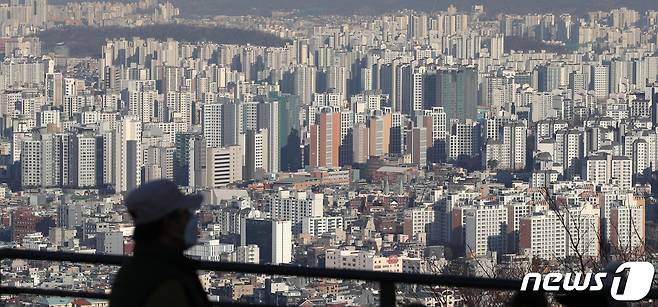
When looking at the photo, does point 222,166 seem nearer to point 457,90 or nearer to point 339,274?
point 457,90

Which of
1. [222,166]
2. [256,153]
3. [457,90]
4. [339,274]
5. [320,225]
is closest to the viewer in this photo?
[339,274]

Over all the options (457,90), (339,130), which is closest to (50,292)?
(339,130)

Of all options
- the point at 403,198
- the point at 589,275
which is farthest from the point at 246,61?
the point at 589,275

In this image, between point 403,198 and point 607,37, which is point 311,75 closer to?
point 607,37

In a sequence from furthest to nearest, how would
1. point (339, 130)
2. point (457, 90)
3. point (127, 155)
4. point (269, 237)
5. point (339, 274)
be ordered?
point (457, 90), point (339, 130), point (127, 155), point (269, 237), point (339, 274)

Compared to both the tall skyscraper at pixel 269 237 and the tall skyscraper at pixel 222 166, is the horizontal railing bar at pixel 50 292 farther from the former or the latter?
the tall skyscraper at pixel 222 166
